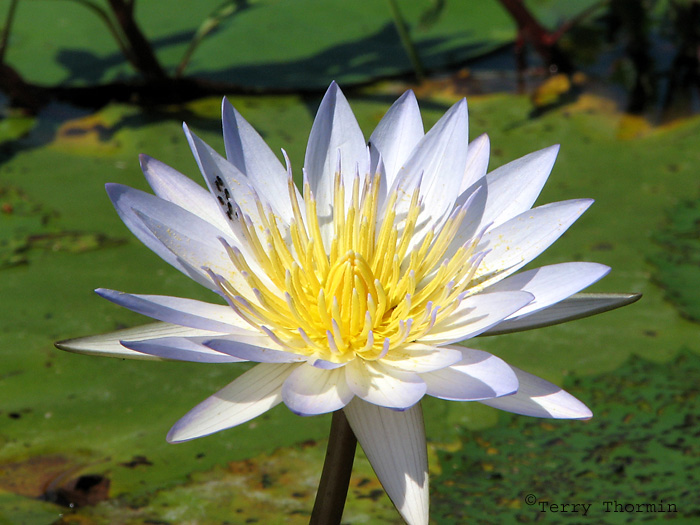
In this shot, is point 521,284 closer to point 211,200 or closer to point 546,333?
point 211,200

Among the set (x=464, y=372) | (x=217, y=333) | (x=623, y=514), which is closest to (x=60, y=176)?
(x=217, y=333)

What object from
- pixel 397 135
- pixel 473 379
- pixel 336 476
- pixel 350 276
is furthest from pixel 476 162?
pixel 336 476

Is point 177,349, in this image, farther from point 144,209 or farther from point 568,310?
point 568,310

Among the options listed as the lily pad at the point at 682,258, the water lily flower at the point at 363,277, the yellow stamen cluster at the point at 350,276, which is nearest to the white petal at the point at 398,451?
the water lily flower at the point at 363,277

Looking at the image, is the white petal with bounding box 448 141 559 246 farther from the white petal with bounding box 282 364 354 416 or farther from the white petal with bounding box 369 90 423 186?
the white petal with bounding box 282 364 354 416

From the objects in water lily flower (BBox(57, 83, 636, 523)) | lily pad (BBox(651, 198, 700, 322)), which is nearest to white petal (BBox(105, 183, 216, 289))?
water lily flower (BBox(57, 83, 636, 523))

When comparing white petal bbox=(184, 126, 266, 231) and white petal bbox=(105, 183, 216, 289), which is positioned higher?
white petal bbox=(184, 126, 266, 231)
